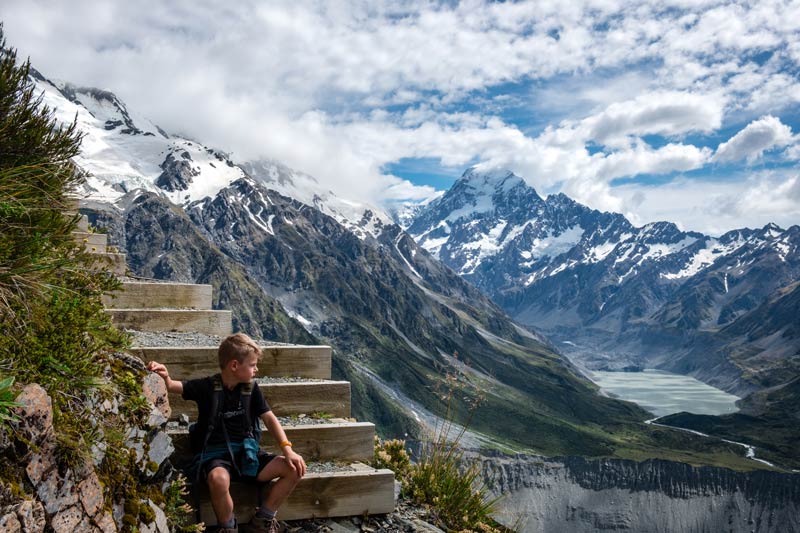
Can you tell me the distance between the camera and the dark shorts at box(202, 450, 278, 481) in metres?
6.06

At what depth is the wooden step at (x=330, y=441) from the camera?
7402 mm

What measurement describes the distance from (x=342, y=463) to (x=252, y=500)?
4.56ft

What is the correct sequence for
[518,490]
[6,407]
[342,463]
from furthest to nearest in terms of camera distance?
[518,490]
[342,463]
[6,407]

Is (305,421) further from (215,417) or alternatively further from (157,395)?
(157,395)

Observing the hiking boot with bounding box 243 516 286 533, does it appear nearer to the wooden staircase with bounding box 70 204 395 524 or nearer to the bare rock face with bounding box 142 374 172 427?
the wooden staircase with bounding box 70 204 395 524

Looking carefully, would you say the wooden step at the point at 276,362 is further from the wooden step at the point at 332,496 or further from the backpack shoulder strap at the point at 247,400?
the wooden step at the point at 332,496

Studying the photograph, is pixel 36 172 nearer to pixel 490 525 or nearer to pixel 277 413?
pixel 277 413

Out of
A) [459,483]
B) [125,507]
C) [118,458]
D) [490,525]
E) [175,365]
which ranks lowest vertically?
[490,525]

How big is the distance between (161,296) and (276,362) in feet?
11.6

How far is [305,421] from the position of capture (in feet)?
25.8

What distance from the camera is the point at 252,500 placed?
6.48m

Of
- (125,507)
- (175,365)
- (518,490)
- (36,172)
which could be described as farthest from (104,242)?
(518,490)

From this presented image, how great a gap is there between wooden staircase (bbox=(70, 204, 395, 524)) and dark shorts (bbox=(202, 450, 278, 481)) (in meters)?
0.23

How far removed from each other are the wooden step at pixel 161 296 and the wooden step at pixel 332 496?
517 cm
